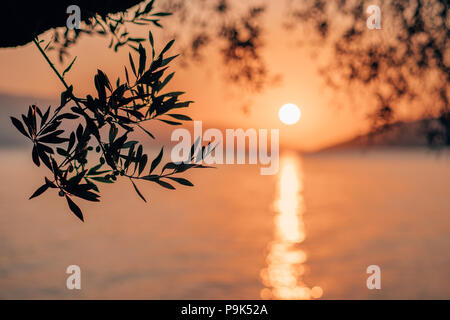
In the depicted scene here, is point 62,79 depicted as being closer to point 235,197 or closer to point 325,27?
point 325,27

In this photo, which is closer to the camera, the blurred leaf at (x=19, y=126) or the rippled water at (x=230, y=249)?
the blurred leaf at (x=19, y=126)

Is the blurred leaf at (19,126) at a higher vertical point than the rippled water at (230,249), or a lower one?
lower

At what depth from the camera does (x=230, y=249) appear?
37.6 metres

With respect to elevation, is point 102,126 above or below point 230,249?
below

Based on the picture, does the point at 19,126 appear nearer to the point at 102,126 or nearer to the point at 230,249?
the point at 102,126

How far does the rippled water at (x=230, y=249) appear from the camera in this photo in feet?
93.2

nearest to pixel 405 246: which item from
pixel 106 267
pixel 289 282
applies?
pixel 289 282

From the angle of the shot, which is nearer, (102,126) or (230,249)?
(102,126)

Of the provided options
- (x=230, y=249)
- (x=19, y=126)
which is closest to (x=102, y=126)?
(x=19, y=126)

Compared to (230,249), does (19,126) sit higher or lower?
lower

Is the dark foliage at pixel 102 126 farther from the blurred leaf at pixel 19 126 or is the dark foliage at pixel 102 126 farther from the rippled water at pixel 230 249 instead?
the rippled water at pixel 230 249

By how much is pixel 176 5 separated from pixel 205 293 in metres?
24.9

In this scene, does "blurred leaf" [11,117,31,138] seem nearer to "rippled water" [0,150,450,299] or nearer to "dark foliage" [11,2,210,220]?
"dark foliage" [11,2,210,220]

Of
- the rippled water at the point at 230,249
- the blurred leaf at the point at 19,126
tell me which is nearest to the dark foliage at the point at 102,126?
the blurred leaf at the point at 19,126
